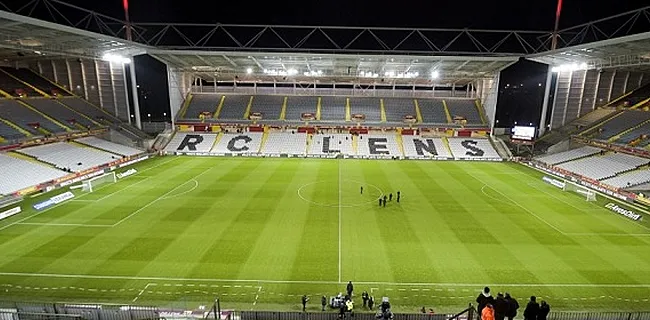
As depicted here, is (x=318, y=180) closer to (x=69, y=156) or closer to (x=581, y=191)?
(x=581, y=191)

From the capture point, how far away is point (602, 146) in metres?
38.7

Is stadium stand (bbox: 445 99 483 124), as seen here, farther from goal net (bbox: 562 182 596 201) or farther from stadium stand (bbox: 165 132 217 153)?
stadium stand (bbox: 165 132 217 153)

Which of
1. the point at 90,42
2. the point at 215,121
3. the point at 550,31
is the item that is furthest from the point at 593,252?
the point at 215,121

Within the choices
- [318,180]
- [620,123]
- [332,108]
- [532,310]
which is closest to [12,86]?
[318,180]

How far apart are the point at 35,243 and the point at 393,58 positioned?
35.3 m

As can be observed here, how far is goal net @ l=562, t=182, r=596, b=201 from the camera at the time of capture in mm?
26859

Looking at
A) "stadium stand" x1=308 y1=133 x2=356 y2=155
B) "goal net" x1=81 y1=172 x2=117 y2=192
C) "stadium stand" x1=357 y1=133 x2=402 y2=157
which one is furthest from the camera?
"stadium stand" x1=308 y1=133 x2=356 y2=155

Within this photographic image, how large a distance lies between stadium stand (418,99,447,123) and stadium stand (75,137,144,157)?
40272 millimetres

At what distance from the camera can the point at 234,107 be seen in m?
55.5

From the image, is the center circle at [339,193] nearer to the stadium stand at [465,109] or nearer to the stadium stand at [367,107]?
the stadium stand at [367,107]

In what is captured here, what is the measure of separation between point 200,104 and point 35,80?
20.6 m

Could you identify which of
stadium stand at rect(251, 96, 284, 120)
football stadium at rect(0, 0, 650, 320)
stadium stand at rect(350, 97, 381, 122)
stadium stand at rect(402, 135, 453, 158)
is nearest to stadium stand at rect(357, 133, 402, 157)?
football stadium at rect(0, 0, 650, 320)

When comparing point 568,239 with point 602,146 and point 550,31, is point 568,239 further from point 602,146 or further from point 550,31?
point 550,31

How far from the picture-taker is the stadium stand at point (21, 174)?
2633cm
